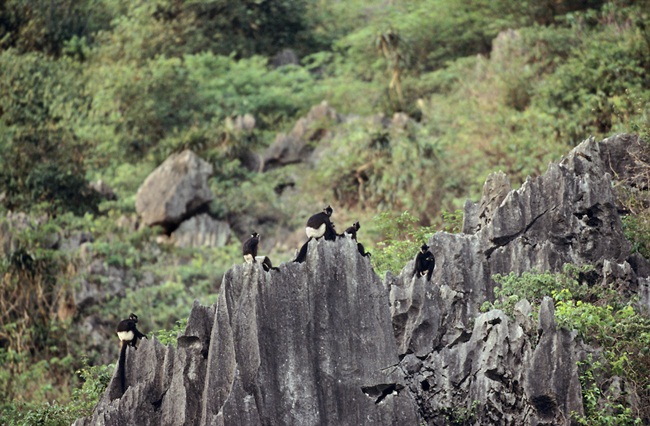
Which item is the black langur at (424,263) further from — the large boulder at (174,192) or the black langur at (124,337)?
the large boulder at (174,192)

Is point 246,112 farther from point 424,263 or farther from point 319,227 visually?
point 319,227

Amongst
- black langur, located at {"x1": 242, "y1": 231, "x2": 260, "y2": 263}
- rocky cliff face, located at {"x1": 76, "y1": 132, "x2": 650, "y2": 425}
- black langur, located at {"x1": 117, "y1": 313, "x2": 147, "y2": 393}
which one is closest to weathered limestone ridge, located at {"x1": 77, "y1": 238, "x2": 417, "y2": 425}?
rocky cliff face, located at {"x1": 76, "y1": 132, "x2": 650, "y2": 425}

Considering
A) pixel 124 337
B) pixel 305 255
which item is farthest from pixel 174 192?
pixel 305 255

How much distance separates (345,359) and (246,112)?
32695 mm

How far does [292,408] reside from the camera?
19.0 metres

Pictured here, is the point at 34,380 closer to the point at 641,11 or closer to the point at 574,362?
the point at 574,362

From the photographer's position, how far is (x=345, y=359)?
63.4 feet

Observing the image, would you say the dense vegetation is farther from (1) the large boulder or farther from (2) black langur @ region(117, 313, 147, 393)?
(2) black langur @ region(117, 313, 147, 393)

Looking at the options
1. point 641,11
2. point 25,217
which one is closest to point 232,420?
point 25,217

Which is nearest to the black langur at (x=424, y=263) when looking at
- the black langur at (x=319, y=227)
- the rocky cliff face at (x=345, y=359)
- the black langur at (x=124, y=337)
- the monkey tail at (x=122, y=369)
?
the rocky cliff face at (x=345, y=359)

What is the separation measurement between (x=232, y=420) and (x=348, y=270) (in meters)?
3.06

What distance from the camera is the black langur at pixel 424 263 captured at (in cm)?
2177

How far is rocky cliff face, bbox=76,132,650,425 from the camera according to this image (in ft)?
62.5

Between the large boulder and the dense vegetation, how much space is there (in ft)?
2.34
